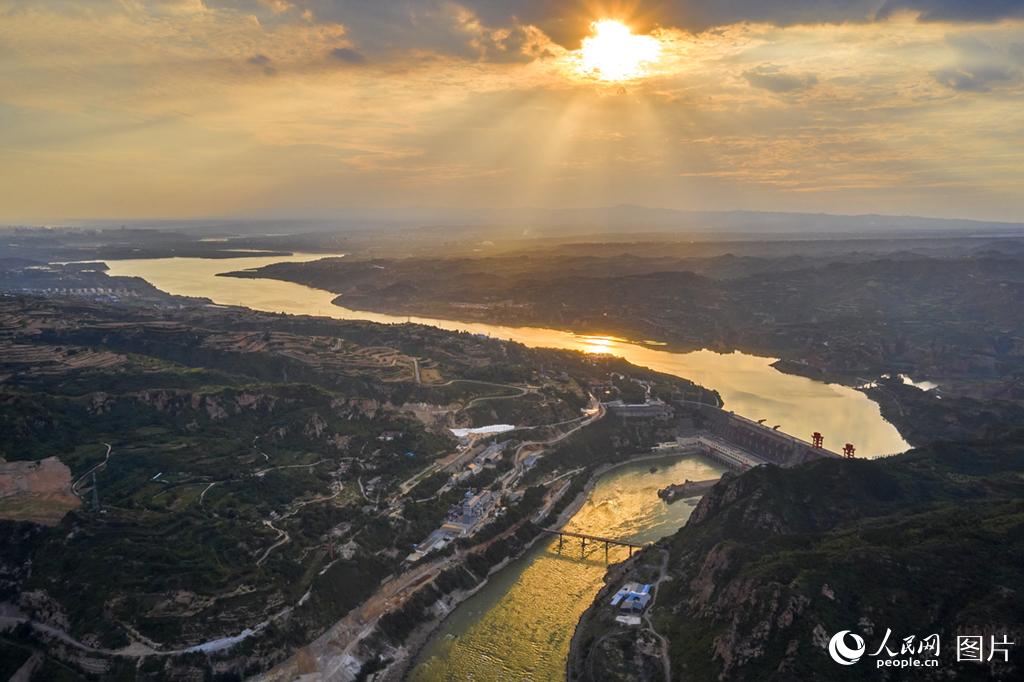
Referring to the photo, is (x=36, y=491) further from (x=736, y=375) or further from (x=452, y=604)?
(x=736, y=375)

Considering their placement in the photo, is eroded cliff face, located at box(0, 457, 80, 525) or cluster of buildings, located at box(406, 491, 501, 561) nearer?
eroded cliff face, located at box(0, 457, 80, 525)

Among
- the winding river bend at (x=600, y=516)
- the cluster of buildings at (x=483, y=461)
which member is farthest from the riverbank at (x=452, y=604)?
the cluster of buildings at (x=483, y=461)

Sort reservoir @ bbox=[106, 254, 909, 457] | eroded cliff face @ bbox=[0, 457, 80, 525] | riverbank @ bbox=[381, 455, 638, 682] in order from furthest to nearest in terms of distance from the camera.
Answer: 1. reservoir @ bbox=[106, 254, 909, 457]
2. eroded cliff face @ bbox=[0, 457, 80, 525]
3. riverbank @ bbox=[381, 455, 638, 682]

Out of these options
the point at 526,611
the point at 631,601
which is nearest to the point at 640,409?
the point at 526,611

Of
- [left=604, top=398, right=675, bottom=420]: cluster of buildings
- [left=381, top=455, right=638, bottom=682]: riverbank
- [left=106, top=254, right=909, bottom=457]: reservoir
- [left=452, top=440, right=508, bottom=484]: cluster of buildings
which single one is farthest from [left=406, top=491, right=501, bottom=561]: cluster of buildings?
[left=106, top=254, right=909, bottom=457]: reservoir

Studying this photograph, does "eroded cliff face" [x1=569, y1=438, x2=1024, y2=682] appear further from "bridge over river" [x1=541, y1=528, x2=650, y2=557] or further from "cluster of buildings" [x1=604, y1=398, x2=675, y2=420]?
"cluster of buildings" [x1=604, y1=398, x2=675, y2=420]
